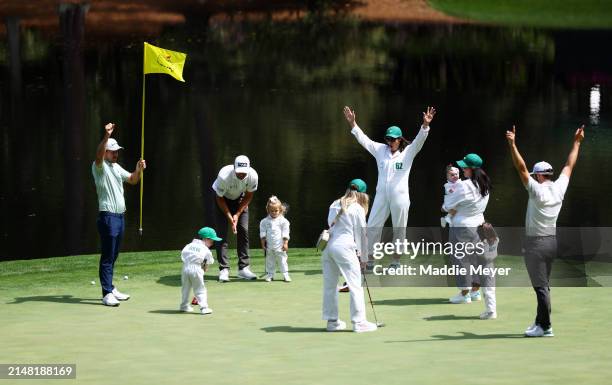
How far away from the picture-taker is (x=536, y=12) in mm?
64500

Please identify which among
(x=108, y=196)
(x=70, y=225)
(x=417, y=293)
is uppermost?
(x=108, y=196)

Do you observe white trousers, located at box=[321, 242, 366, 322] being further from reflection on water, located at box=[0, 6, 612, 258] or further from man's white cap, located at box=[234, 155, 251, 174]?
reflection on water, located at box=[0, 6, 612, 258]

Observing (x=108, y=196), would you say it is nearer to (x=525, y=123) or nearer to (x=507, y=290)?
(x=507, y=290)

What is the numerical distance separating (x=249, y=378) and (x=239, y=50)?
49663 millimetres

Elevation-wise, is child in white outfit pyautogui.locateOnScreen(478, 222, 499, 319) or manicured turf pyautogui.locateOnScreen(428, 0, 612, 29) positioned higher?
manicured turf pyautogui.locateOnScreen(428, 0, 612, 29)

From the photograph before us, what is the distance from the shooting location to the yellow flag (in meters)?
19.7

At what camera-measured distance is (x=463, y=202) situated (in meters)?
16.2

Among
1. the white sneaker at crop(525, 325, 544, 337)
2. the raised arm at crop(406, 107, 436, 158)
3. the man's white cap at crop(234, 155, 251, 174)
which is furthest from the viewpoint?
the man's white cap at crop(234, 155, 251, 174)

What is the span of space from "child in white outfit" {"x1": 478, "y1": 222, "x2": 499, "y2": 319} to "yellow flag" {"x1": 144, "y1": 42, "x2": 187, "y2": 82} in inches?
211

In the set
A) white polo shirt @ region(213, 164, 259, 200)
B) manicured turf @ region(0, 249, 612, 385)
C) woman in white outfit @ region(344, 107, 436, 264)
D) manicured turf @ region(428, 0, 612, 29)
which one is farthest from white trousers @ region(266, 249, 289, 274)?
manicured turf @ region(428, 0, 612, 29)

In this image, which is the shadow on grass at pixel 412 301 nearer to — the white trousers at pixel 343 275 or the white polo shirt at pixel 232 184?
the white trousers at pixel 343 275

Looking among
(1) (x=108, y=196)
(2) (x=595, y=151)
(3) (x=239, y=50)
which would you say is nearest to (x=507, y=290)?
(1) (x=108, y=196)

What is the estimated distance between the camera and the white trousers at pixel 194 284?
1602cm

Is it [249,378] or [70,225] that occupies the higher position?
[249,378]
